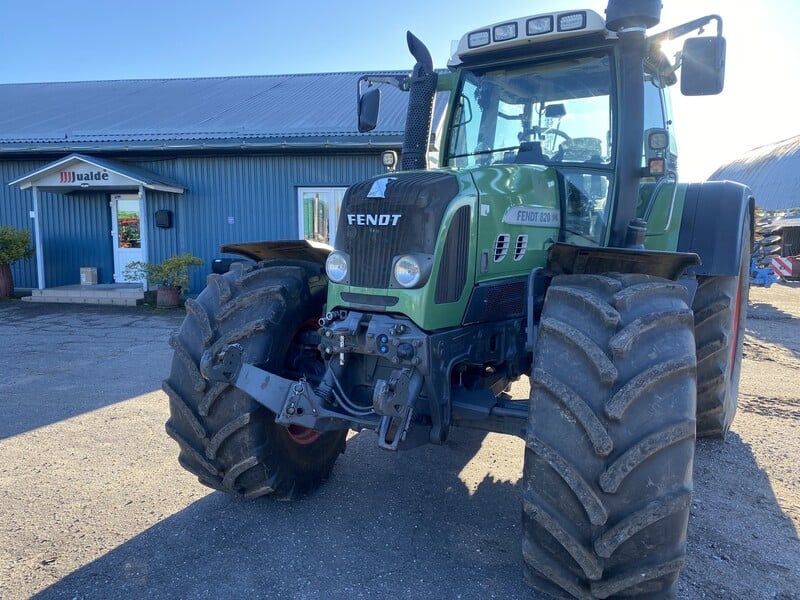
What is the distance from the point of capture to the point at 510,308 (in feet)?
10.7

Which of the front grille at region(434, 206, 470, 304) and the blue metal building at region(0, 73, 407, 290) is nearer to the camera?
the front grille at region(434, 206, 470, 304)

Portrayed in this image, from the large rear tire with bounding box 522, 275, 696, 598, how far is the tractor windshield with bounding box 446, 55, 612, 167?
1522 millimetres

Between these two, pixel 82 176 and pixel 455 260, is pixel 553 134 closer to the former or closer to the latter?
pixel 455 260

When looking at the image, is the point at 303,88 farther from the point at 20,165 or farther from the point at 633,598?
the point at 633,598

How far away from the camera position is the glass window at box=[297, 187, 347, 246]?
516 inches

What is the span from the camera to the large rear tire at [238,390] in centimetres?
309

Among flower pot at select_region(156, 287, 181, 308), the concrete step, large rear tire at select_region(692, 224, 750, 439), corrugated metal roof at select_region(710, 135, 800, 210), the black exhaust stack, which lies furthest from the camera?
corrugated metal roof at select_region(710, 135, 800, 210)

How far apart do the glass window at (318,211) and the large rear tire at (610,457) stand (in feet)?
36.3

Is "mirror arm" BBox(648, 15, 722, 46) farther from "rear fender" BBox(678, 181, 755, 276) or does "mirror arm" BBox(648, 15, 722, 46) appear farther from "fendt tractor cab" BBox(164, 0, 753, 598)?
"rear fender" BBox(678, 181, 755, 276)

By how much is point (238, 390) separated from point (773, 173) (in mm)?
38438

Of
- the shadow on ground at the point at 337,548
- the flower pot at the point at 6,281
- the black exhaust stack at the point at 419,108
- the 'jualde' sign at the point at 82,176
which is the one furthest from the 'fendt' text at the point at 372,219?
the flower pot at the point at 6,281

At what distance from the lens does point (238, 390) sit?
3086mm

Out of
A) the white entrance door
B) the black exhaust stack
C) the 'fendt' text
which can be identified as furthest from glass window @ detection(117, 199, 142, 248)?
the 'fendt' text

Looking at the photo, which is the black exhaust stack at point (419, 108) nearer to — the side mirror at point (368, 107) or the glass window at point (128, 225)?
the side mirror at point (368, 107)
